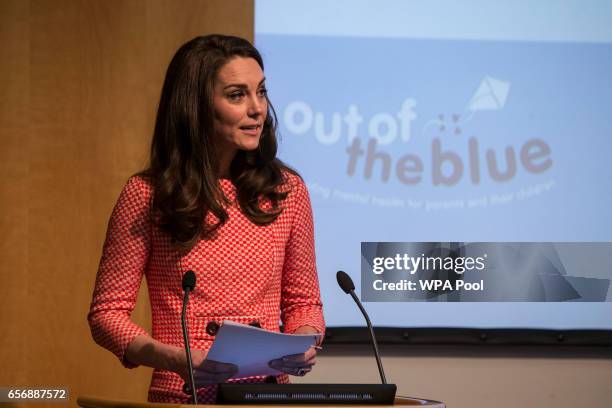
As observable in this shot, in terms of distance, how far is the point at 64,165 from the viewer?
3393mm

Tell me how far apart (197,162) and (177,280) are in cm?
27

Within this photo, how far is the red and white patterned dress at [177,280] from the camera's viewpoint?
1.85 m

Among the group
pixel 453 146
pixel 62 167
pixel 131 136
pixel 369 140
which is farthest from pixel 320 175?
pixel 62 167

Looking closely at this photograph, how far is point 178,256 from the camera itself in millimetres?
1896

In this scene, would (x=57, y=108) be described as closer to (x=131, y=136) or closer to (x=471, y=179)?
(x=131, y=136)

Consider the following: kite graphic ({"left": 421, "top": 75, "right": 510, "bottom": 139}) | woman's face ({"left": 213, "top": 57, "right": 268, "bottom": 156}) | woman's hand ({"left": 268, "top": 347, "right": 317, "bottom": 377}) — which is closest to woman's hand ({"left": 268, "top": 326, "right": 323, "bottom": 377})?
woman's hand ({"left": 268, "top": 347, "right": 317, "bottom": 377})

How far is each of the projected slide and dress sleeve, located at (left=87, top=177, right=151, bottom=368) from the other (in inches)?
55.7

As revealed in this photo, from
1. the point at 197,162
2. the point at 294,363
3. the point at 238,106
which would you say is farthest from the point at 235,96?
the point at 294,363

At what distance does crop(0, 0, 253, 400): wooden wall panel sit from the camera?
338 centimetres

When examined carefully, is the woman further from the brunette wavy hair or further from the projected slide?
the projected slide

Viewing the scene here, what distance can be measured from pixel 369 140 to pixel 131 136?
92cm

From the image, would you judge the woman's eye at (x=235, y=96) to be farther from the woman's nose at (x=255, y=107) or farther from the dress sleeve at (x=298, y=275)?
the dress sleeve at (x=298, y=275)

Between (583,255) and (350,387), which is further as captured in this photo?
(583,255)

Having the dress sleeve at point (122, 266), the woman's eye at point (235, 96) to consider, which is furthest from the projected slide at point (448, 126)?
the dress sleeve at point (122, 266)
